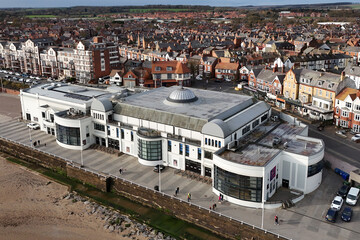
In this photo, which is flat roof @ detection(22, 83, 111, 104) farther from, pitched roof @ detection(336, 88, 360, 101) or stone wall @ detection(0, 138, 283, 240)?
pitched roof @ detection(336, 88, 360, 101)

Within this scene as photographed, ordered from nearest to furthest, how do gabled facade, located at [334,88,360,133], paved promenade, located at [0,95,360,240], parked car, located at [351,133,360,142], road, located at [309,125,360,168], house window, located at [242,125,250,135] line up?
paved promenade, located at [0,95,360,240], house window, located at [242,125,250,135], road, located at [309,125,360,168], parked car, located at [351,133,360,142], gabled facade, located at [334,88,360,133]

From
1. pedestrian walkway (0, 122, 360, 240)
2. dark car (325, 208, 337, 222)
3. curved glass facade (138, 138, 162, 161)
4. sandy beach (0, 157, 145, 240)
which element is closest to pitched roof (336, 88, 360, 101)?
pedestrian walkway (0, 122, 360, 240)

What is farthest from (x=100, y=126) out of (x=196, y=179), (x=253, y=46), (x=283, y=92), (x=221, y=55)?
(x=253, y=46)

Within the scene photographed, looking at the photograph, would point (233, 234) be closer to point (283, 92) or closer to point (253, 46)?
point (283, 92)

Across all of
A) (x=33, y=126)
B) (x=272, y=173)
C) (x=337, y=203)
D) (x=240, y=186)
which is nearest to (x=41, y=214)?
(x=240, y=186)

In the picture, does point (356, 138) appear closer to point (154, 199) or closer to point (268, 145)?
point (268, 145)

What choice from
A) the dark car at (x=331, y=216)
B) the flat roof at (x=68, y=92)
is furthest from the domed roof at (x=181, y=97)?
the dark car at (x=331, y=216)
